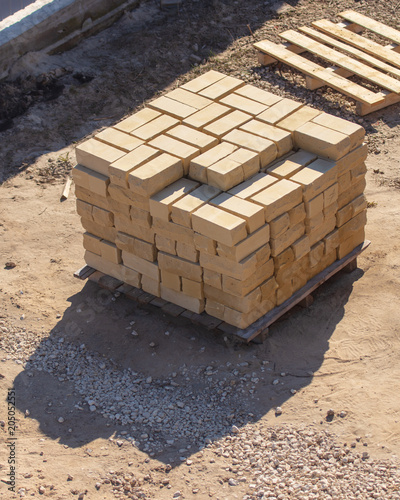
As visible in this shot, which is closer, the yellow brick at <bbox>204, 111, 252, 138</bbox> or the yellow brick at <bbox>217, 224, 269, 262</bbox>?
the yellow brick at <bbox>217, 224, 269, 262</bbox>

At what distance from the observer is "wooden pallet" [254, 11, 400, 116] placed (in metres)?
12.7

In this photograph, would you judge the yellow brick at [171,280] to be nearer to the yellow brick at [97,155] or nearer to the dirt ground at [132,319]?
the dirt ground at [132,319]

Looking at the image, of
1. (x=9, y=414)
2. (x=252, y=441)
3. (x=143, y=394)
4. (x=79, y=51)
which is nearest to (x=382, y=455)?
(x=252, y=441)

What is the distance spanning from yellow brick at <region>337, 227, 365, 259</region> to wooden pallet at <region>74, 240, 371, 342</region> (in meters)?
0.04

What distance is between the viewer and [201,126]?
9219 millimetres

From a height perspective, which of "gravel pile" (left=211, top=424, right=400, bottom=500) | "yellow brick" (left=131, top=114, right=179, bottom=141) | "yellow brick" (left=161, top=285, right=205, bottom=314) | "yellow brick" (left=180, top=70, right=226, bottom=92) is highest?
"yellow brick" (left=180, top=70, right=226, bottom=92)

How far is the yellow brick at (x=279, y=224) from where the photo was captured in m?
8.33

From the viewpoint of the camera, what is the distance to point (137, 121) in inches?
370

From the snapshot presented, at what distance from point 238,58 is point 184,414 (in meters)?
7.82

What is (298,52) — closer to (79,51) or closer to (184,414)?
(79,51)

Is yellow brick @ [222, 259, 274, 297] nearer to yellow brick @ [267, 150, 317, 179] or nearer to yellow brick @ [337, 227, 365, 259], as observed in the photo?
yellow brick @ [267, 150, 317, 179]

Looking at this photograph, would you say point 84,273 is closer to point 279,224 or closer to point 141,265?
point 141,265

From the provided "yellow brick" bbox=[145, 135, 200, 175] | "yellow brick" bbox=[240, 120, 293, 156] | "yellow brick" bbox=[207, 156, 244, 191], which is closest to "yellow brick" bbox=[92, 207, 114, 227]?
"yellow brick" bbox=[145, 135, 200, 175]

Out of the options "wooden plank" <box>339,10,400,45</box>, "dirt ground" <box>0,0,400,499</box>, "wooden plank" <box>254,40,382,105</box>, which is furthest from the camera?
"wooden plank" <box>339,10,400,45</box>
